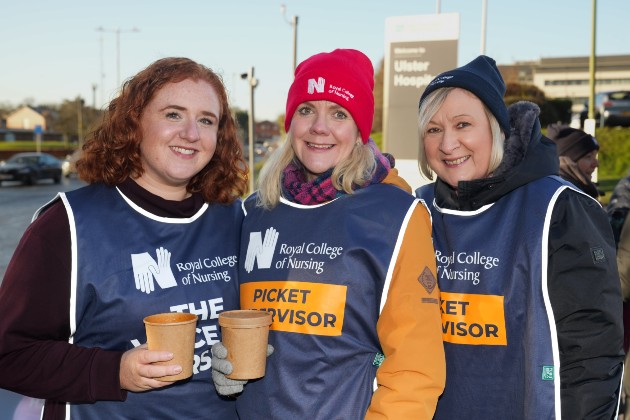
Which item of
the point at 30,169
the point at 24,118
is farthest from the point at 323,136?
the point at 24,118

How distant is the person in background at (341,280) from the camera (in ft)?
7.02

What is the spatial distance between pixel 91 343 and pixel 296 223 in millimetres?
899

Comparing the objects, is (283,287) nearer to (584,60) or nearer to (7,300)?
(7,300)

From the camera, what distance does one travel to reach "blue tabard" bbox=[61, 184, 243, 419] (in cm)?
227

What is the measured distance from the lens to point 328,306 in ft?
7.45

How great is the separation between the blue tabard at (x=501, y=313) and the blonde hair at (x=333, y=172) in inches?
17.8

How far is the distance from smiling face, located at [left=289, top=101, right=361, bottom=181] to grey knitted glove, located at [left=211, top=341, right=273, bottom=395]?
80cm

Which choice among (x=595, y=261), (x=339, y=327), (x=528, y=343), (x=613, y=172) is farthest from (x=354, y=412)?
(x=613, y=172)

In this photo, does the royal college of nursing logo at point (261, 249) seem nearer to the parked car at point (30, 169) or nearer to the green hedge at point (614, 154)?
the green hedge at point (614, 154)

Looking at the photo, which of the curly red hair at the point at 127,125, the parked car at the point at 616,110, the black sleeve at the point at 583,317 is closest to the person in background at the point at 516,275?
the black sleeve at the point at 583,317

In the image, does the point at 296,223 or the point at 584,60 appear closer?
the point at 296,223

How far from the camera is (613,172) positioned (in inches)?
782

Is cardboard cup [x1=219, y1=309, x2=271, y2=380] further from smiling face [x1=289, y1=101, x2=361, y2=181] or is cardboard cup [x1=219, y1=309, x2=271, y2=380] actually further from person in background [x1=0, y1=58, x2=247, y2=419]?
smiling face [x1=289, y1=101, x2=361, y2=181]

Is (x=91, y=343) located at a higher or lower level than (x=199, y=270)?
lower
